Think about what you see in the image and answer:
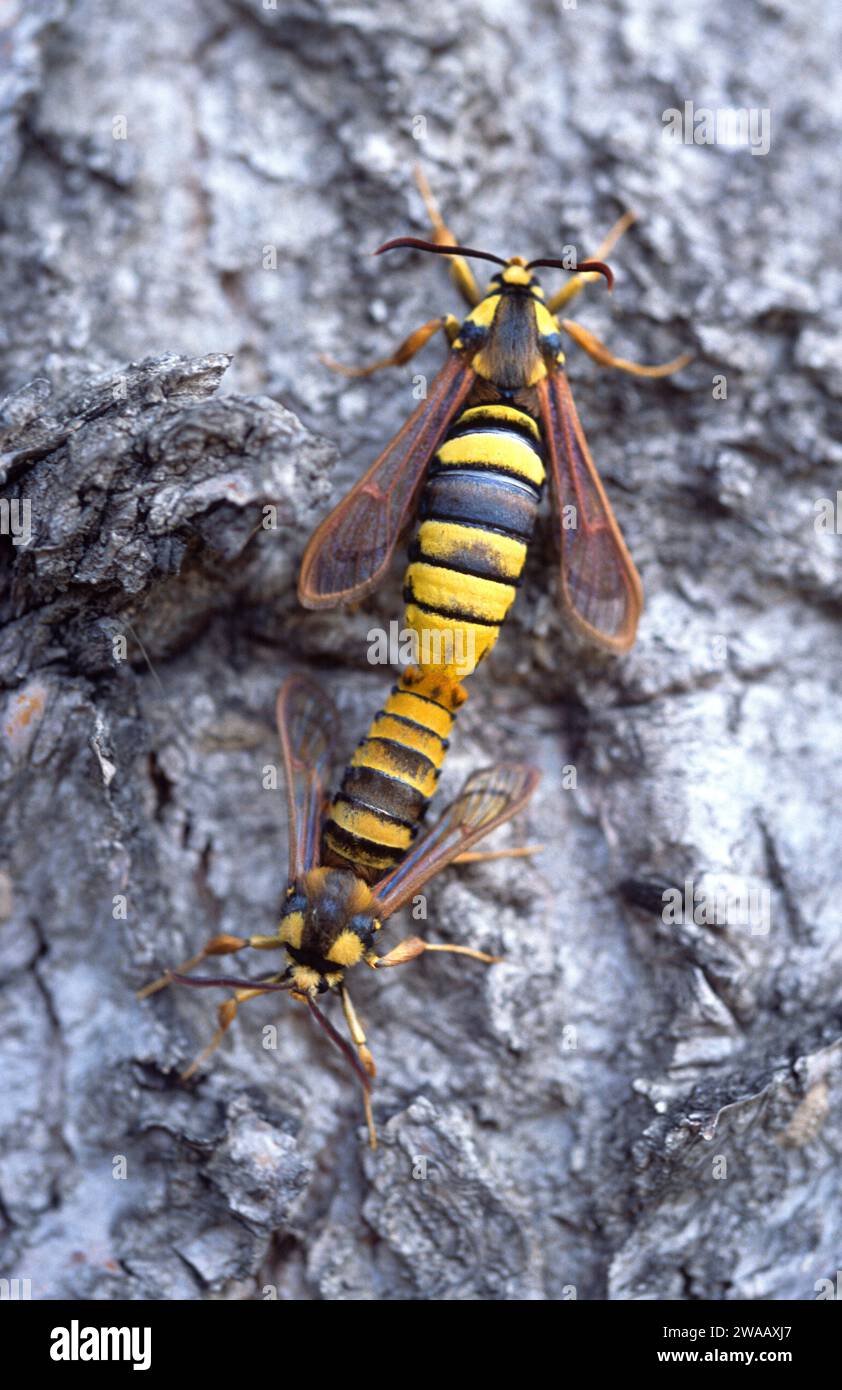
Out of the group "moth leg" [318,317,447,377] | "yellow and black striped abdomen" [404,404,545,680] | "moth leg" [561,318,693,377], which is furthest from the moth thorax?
"moth leg" [561,318,693,377]

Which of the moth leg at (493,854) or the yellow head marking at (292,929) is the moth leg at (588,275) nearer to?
the moth leg at (493,854)

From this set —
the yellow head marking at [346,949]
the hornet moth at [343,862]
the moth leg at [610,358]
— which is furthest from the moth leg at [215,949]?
the moth leg at [610,358]

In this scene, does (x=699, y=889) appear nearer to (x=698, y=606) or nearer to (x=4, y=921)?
(x=698, y=606)

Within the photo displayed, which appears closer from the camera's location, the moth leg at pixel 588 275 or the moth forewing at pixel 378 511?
the moth forewing at pixel 378 511

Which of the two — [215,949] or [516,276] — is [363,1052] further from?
[516,276]

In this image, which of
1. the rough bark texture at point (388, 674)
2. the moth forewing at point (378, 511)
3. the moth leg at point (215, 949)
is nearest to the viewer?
the rough bark texture at point (388, 674)

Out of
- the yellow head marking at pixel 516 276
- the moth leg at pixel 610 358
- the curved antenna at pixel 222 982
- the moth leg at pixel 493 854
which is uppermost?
the yellow head marking at pixel 516 276
